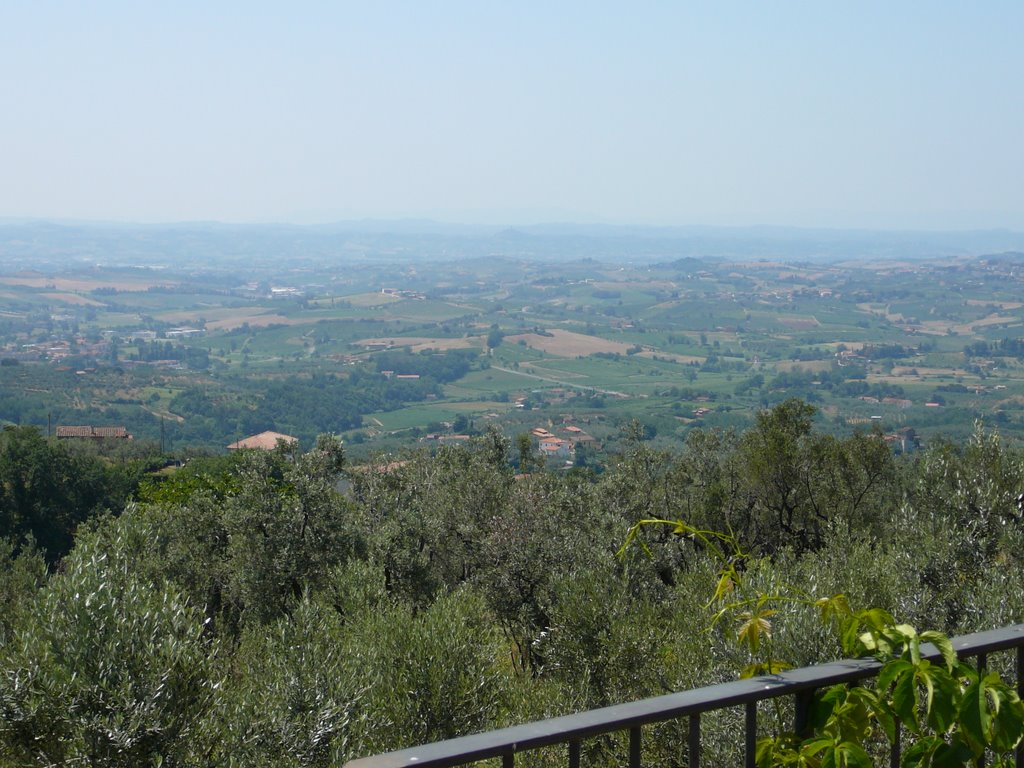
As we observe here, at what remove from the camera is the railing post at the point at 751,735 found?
7.50 ft

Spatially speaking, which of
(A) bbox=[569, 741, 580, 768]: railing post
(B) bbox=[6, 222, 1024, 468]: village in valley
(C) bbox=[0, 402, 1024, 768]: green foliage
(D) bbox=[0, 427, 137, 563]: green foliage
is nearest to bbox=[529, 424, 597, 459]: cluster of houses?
(B) bbox=[6, 222, 1024, 468]: village in valley

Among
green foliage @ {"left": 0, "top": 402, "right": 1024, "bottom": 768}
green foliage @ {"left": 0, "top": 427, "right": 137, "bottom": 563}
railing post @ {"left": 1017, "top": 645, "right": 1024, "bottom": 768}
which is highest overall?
railing post @ {"left": 1017, "top": 645, "right": 1024, "bottom": 768}

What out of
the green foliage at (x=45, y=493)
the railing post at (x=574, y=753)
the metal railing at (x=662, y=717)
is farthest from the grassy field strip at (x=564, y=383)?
the railing post at (x=574, y=753)

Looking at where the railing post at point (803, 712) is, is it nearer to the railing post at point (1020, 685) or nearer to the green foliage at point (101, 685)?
the railing post at point (1020, 685)

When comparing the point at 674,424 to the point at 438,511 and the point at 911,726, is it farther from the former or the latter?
the point at 911,726

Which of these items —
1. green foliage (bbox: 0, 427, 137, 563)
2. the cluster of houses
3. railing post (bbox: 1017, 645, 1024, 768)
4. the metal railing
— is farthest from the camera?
the cluster of houses

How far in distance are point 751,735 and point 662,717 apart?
379 millimetres

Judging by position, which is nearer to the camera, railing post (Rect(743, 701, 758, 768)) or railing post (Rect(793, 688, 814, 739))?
railing post (Rect(743, 701, 758, 768))

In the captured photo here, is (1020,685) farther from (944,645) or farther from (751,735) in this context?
(751,735)

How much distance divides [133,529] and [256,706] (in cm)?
696

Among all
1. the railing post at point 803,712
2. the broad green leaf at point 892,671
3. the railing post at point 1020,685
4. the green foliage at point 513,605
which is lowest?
the green foliage at point 513,605

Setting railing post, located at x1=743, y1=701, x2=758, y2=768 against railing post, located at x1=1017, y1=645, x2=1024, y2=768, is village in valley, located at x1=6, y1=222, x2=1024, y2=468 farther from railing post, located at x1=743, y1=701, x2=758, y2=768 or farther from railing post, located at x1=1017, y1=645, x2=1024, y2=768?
railing post, located at x1=743, y1=701, x2=758, y2=768

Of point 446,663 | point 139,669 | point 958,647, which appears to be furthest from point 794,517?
point 958,647

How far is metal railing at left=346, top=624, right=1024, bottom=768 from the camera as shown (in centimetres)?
186
